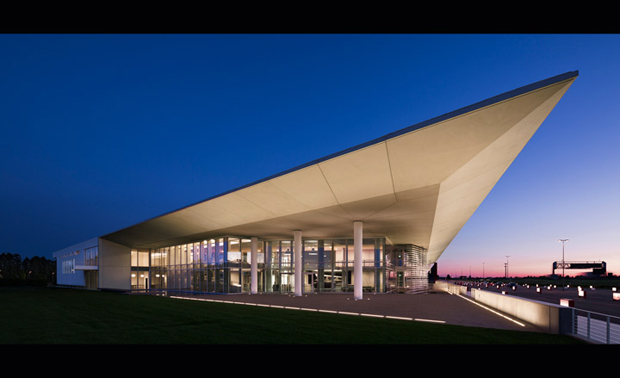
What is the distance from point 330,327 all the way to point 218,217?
16.4 m

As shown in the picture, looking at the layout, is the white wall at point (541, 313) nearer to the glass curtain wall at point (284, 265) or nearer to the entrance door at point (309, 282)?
the glass curtain wall at point (284, 265)

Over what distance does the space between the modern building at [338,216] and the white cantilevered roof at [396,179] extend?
5cm

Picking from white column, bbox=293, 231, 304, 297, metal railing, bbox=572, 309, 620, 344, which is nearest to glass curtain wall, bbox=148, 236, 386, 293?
white column, bbox=293, 231, 304, 297

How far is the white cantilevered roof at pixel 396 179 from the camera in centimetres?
1205

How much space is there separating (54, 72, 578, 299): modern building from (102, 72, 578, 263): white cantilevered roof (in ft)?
0.16

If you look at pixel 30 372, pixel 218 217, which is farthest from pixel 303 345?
pixel 218 217

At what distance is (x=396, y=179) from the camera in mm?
16188

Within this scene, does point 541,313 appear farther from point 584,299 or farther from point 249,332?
point 584,299

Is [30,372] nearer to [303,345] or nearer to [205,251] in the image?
[303,345]

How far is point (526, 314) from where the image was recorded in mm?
11641

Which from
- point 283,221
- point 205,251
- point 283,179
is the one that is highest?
point 283,179

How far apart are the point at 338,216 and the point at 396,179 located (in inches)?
262

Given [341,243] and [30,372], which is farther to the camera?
[341,243]
